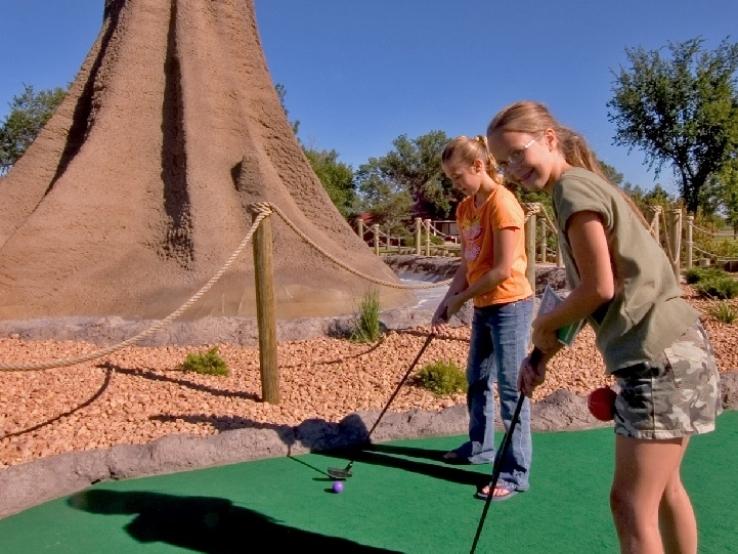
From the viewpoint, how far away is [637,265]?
1776mm

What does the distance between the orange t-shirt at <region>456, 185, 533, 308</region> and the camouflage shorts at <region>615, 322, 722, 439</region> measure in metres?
1.33

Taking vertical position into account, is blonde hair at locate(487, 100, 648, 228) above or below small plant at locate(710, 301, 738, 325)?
above

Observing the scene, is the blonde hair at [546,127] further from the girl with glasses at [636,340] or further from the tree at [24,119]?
the tree at [24,119]

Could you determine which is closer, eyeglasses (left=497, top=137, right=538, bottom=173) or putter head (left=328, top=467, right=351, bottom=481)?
eyeglasses (left=497, top=137, right=538, bottom=173)

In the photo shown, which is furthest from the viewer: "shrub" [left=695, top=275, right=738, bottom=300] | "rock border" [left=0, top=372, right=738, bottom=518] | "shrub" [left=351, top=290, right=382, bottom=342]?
"shrub" [left=695, top=275, right=738, bottom=300]

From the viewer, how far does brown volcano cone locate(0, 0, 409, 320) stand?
8227 mm

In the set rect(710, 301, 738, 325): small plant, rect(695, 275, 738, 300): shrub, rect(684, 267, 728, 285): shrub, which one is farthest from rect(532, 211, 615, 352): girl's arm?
rect(684, 267, 728, 285): shrub

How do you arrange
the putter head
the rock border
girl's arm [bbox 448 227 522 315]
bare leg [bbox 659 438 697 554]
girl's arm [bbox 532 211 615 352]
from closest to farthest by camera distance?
girl's arm [bbox 532 211 615 352] → bare leg [bbox 659 438 697 554] → girl's arm [bbox 448 227 522 315] → the rock border → the putter head

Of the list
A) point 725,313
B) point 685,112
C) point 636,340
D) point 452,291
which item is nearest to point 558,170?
point 636,340

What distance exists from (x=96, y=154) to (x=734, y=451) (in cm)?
780

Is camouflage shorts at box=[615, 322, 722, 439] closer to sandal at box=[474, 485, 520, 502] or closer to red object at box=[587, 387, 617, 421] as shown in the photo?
red object at box=[587, 387, 617, 421]

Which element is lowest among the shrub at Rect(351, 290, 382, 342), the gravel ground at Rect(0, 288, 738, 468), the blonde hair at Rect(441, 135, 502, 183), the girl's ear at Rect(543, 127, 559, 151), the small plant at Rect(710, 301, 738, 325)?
the gravel ground at Rect(0, 288, 738, 468)

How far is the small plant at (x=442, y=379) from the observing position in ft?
16.8

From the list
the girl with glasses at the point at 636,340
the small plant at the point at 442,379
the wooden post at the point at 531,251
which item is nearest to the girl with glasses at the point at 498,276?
the girl with glasses at the point at 636,340
